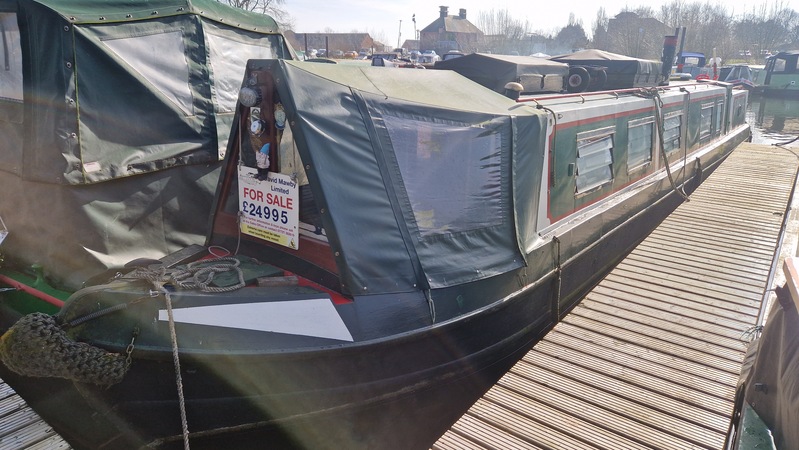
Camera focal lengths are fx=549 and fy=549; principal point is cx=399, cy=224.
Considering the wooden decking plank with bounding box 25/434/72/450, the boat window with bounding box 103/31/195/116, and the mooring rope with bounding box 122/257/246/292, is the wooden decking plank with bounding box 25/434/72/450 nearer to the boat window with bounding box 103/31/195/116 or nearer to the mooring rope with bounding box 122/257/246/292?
the mooring rope with bounding box 122/257/246/292

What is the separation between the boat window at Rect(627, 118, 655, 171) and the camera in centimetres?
649

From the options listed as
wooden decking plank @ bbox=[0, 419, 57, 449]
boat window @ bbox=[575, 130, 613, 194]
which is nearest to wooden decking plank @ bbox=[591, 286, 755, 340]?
boat window @ bbox=[575, 130, 613, 194]

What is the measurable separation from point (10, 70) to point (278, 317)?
11.5 ft

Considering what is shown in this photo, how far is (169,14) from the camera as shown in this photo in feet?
16.6

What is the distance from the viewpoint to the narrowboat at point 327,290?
317 cm

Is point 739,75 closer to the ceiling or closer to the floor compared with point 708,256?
closer to the ceiling

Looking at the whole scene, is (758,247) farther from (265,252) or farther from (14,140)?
(14,140)

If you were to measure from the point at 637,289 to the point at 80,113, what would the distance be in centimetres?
487

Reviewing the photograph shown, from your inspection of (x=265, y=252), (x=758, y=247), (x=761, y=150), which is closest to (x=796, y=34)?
(x=761, y=150)

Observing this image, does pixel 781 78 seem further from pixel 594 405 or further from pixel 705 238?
pixel 594 405

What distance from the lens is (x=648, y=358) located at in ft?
12.3

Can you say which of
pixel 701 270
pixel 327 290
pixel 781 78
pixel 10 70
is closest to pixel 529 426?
pixel 327 290

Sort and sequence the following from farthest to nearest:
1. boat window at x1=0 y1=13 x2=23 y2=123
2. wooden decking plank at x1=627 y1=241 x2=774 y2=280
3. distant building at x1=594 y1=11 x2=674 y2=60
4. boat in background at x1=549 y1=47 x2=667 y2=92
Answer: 1. distant building at x1=594 y1=11 x2=674 y2=60
2. boat in background at x1=549 y1=47 x2=667 y2=92
3. wooden decking plank at x1=627 y1=241 x2=774 y2=280
4. boat window at x1=0 y1=13 x2=23 y2=123

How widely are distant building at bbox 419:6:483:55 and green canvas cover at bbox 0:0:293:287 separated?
72.2 meters
